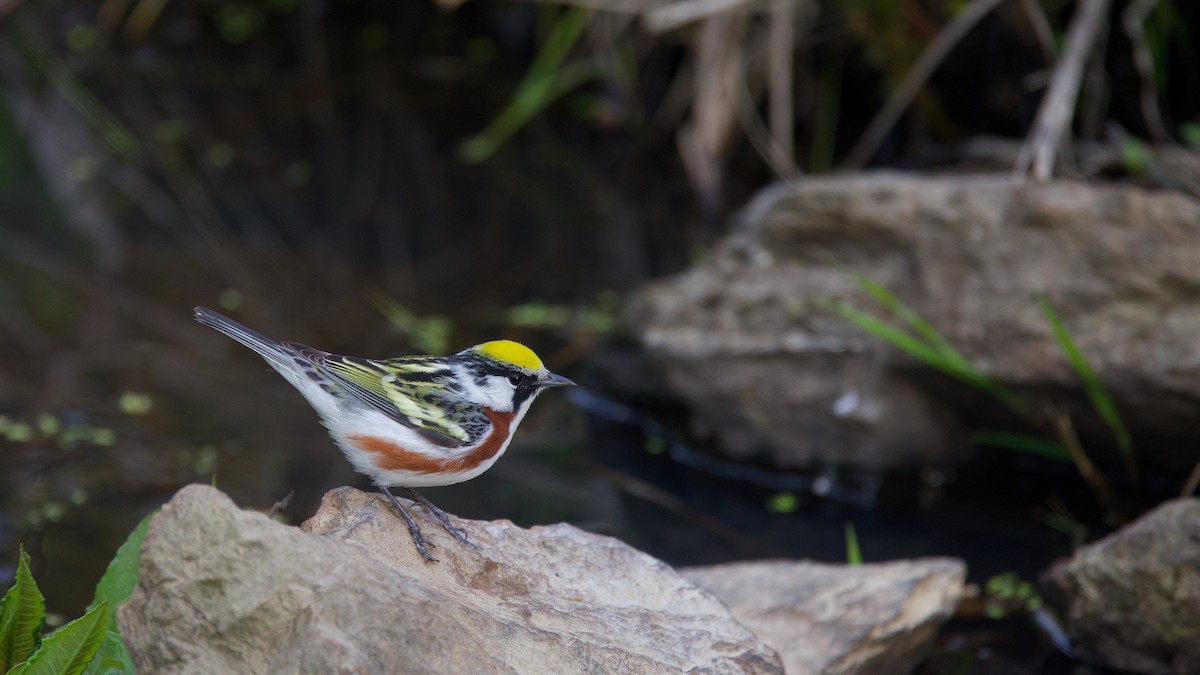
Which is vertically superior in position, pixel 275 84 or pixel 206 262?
→ pixel 275 84

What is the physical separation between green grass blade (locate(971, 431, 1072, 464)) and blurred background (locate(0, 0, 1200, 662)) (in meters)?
0.21

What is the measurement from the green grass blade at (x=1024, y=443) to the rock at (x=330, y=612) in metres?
2.83

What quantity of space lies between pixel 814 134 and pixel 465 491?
4.85 m

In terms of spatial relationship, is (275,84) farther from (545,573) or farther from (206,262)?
(545,573)

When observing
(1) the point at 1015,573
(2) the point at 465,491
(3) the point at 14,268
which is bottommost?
(1) the point at 1015,573

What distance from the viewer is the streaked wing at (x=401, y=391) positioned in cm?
356

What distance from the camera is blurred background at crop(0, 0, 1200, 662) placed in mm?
5773

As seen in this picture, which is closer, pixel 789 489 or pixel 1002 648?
pixel 1002 648

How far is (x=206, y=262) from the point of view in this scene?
7633 mm

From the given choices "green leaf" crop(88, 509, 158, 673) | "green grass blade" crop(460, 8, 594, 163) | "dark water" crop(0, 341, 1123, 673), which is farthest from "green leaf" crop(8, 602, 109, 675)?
"green grass blade" crop(460, 8, 594, 163)

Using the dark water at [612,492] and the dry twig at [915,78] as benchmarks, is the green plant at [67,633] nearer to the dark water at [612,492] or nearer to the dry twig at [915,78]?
the dark water at [612,492]

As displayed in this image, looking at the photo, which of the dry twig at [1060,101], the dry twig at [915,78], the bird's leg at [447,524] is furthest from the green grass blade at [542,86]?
A: the bird's leg at [447,524]

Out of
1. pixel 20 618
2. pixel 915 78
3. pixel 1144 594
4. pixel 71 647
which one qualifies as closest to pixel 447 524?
pixel 71 647

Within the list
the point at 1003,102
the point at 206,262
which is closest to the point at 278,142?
the point at 206,262
